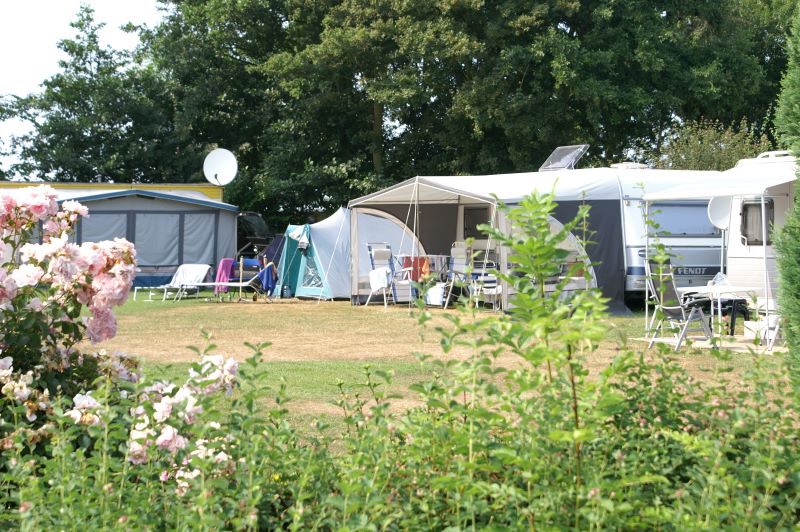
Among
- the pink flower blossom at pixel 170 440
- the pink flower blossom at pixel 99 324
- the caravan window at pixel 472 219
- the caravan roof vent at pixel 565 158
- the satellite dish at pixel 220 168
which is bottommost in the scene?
the pink flower blossom at pixel 170 440

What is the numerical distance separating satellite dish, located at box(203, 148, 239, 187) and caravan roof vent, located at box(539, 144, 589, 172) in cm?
852

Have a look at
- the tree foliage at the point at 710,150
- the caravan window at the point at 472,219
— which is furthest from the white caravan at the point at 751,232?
the tree foliage at the point at 710,150

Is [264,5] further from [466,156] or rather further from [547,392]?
[547,392]

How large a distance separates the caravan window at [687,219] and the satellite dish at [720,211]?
1290 millimetres

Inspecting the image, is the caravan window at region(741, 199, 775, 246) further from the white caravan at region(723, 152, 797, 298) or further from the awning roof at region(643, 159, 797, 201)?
the awning roof at region(643, 159, 797, 201)

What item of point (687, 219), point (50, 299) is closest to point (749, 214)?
point (687, 219)

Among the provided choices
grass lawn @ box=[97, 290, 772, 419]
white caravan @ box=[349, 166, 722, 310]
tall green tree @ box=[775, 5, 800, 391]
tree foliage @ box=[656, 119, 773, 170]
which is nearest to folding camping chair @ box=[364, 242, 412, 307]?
grass lawn @ box=[97, 290, 772, 419]

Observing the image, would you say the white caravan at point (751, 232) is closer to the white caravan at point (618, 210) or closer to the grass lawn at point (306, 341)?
the white caravan at point (618, 210)

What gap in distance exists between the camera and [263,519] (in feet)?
8.78

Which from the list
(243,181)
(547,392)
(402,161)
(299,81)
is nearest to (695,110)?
(402,161)

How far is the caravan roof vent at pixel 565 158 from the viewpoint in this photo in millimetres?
16062

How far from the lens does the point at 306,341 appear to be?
1027 cm

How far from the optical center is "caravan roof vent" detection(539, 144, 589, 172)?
16.1 meters

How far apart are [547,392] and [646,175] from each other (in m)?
12.8
